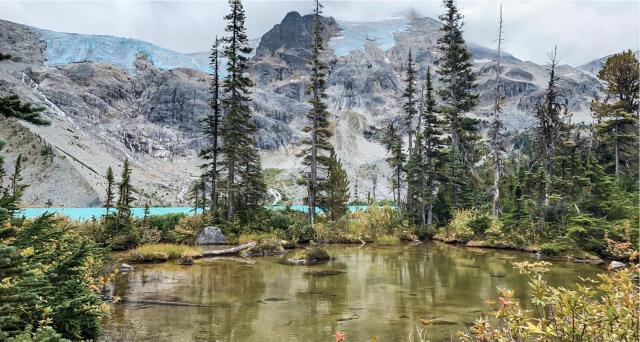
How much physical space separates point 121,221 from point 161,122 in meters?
142

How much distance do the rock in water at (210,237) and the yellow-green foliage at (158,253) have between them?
5033mm

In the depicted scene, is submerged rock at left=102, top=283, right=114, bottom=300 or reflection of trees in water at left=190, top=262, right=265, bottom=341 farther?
submerged rock at left=102, top=283, right=114, bottom=300

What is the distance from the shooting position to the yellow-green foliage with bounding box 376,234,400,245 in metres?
30.0

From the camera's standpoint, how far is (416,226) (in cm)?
3334

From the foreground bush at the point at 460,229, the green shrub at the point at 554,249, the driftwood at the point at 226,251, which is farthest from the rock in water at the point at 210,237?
the green shrub at the point at 554,249

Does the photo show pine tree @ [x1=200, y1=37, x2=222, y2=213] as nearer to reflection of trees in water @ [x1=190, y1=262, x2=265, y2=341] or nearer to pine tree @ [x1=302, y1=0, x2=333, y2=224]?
pine tree @ [x1=302, y1=0, x2=333, y2=224]

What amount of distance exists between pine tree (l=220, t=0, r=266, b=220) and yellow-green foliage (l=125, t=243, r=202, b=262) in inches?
319

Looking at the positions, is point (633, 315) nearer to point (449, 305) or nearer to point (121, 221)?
point (449, 305)

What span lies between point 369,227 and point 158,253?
16026 millimetres

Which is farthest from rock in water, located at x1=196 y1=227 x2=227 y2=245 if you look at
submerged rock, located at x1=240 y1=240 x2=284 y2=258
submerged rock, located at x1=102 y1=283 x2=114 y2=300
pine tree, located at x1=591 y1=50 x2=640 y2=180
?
pine tree, located at x1=591 y1=50 x2=640 y2=180

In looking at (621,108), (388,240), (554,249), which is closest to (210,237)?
(388,240)

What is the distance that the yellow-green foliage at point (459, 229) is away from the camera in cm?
2898

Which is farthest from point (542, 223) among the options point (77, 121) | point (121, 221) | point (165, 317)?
point (77, 121)

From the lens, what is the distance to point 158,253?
2127cm
